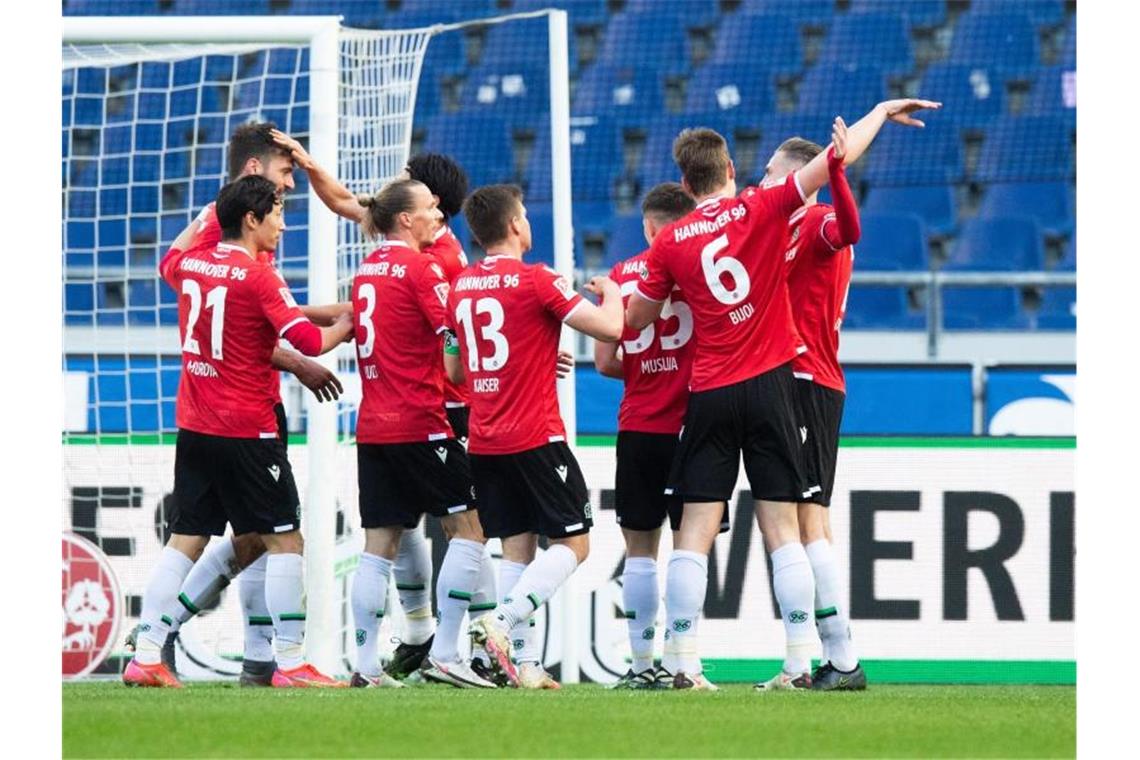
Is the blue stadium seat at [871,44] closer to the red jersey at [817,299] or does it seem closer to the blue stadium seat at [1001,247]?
A: the blue stadium seat at [1001,247]

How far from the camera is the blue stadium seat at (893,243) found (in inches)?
497

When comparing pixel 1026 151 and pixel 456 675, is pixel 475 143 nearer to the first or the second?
pixel 1026 151

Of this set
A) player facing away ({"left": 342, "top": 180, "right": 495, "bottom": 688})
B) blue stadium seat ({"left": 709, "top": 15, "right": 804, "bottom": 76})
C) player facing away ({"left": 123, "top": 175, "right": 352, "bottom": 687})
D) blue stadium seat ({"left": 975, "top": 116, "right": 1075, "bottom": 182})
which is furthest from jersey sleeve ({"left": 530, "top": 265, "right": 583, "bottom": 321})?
blue stadium seat ({"left": 709, "top": 15, "right": 804, "bottom": 76})

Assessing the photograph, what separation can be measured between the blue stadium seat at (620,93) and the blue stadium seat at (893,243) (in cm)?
257

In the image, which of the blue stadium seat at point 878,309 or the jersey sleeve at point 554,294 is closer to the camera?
the jersey sleeve at point 554,294

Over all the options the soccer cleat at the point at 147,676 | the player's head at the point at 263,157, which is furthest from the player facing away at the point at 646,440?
→ the soccer cleat at the point at 147,676

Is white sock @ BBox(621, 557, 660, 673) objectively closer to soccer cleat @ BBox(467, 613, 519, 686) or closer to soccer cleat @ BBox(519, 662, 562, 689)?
soccer cleat @ BBox(519, 662, 562, 689)

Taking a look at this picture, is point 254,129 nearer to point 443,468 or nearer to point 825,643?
point 443,468

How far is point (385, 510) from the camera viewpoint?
20.9ft

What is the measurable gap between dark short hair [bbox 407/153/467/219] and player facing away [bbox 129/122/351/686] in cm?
52

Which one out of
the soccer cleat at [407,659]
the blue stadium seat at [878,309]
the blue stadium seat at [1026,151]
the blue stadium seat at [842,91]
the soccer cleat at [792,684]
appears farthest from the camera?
the blue stadium seat at [842,91]
